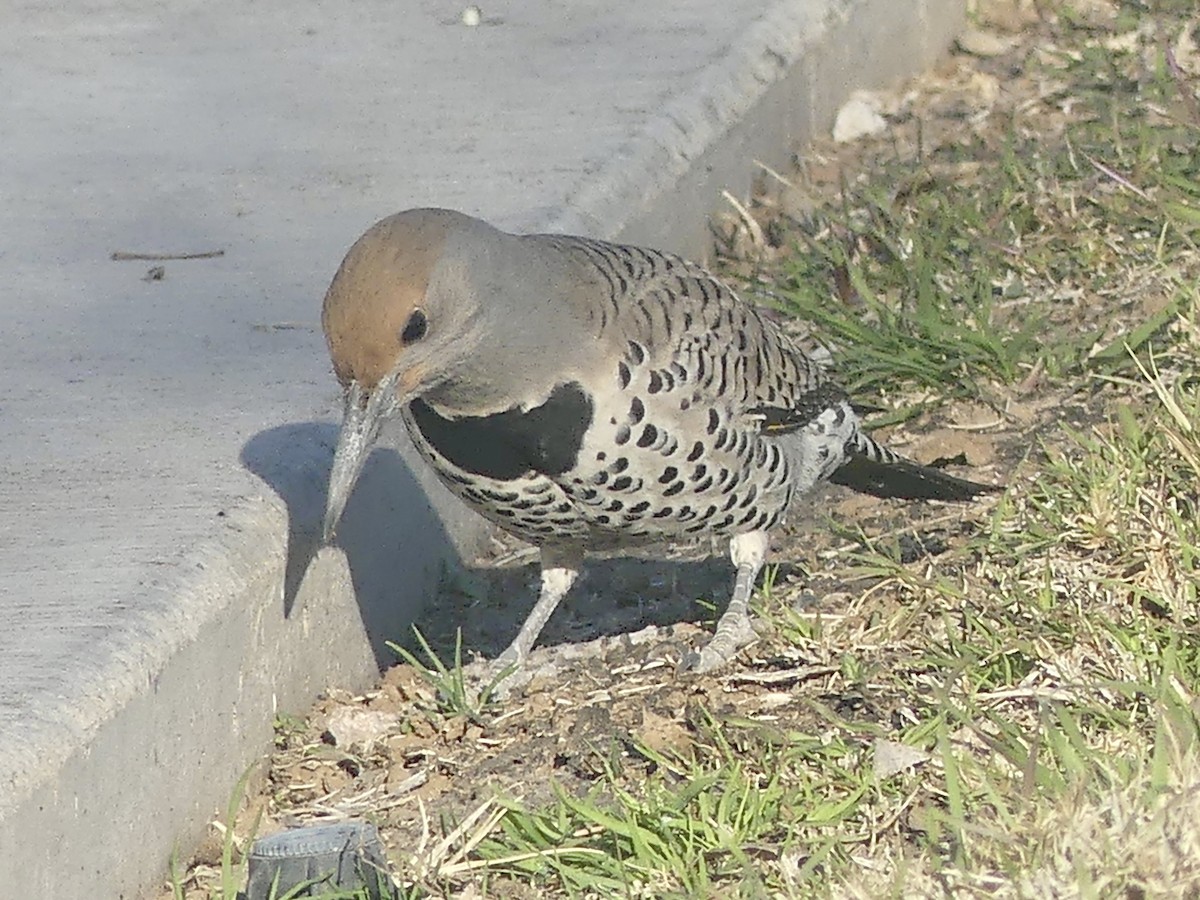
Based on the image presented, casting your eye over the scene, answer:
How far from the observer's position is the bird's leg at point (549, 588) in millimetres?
4738

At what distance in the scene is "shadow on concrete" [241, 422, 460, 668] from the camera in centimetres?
439

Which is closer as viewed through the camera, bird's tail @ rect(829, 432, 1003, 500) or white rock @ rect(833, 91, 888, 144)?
bird's tail @ rect(829, 432, 1003, 500)

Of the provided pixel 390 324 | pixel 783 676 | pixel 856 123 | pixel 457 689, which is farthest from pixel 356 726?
pixel 856 123

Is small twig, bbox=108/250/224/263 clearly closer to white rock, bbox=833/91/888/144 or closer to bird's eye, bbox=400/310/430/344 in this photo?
bird's eye, bbox=400/310/430/344

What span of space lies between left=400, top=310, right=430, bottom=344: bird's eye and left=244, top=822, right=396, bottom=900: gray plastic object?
33.1 inches

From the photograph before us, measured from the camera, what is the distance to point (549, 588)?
480 cm

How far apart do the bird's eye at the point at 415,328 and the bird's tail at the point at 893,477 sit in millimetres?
1322

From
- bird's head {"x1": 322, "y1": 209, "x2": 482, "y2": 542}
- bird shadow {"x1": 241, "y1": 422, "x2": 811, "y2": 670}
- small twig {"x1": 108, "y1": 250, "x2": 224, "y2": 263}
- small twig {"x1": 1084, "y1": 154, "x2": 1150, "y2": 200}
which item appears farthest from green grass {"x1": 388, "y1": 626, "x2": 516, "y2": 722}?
small twig {"x1": 1084, "y1": 154, "x2": 1150, "y2": 200}

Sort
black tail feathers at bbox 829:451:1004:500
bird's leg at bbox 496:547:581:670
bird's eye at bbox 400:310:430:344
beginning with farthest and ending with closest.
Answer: black tail feathers at bbox 829:451:1004:500
bird's leg at bbox 496:547:581:670
bird's eye at bbox 400:310:430:344

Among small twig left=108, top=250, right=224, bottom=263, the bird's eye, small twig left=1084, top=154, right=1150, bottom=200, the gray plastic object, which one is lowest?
the gray plastic object

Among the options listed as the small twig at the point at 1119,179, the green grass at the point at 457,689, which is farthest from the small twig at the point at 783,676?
the small twig at the point at 1119,179

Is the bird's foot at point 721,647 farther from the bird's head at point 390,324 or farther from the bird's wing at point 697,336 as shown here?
the bird's head at point 390,324

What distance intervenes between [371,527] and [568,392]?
669 millimetres

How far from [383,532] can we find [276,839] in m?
1.25
